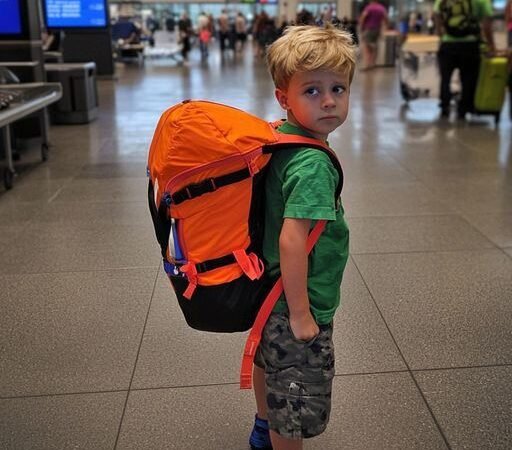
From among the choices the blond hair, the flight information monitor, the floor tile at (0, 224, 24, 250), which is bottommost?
the floor tile at (0, 224, 24, 250)

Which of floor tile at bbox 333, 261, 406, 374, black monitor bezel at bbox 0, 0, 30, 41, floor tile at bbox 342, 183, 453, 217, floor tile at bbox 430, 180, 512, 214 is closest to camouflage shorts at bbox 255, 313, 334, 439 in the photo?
floor tile at bbox 333, 261, 406, 374

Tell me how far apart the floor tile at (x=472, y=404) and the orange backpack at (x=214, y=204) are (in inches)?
42.8

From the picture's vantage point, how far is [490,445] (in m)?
2.23

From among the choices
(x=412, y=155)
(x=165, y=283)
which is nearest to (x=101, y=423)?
(x=165, y=283)

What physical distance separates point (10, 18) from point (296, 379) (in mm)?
7229

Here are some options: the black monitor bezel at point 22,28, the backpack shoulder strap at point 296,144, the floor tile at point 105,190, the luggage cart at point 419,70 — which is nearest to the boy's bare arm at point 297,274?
the backpack shoulder strap at point 296,144

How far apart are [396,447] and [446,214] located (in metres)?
3.01

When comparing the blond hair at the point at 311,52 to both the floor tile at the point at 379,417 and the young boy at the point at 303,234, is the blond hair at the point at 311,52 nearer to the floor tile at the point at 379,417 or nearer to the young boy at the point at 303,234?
the young boy at the point at 303,234

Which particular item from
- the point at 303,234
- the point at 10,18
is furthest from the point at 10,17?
the point at 303,234

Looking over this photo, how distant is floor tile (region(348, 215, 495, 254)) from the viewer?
423cm

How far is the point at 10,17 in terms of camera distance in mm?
7543

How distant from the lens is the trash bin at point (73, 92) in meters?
9.04

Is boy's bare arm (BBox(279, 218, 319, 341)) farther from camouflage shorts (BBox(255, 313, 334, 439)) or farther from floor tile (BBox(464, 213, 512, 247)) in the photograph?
floor tile (BBox(464, 213, 512, 247))

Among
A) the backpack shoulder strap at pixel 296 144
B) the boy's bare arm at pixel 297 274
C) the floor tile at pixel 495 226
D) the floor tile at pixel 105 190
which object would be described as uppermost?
the backpack shoulder strap at pixel 296 144
